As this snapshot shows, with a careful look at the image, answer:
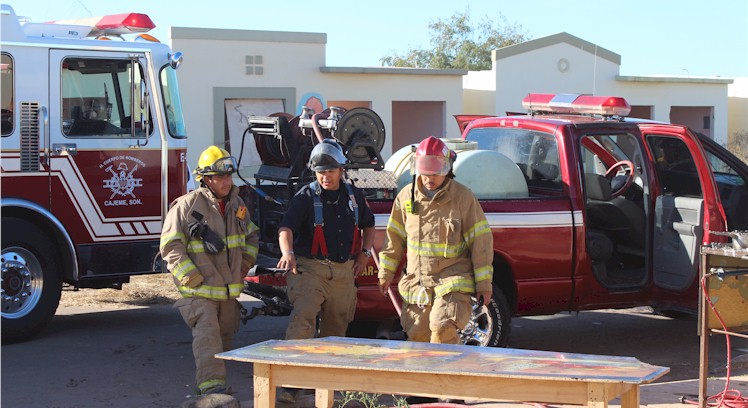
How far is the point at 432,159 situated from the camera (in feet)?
20.4

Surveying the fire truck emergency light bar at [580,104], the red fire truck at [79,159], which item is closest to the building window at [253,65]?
the red fire truck at [79,159]

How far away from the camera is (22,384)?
735 cm

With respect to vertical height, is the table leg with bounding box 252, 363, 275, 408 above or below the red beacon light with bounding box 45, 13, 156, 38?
below

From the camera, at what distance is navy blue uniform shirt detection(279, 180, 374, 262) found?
6.72 m

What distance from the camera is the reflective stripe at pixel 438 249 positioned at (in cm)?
629

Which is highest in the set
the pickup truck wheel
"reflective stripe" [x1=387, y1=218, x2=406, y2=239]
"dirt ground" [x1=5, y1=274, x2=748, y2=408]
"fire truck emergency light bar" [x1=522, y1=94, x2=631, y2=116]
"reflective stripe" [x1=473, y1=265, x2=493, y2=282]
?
"fire truck emergency light bar" [x1=522, y1=94, x2=631, y2=116]

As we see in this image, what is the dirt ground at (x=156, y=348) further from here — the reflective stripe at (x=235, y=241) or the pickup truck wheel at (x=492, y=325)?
the pickup truck wheel at (x=492, y=325)

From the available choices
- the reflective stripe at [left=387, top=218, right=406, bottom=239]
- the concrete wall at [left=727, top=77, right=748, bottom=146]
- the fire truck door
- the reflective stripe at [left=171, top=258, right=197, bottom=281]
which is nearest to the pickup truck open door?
the reflective stripe at [left=387, top=218, right=406, bottom=239]

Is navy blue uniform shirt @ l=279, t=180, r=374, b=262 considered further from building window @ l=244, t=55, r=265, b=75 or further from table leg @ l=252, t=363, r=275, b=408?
building window @ l=244, t=55, r=265, b=75

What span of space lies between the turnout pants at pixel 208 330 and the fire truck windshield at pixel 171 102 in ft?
10.0

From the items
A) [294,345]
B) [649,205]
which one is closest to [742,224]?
[649,205]

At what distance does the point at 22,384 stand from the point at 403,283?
2.98 meters

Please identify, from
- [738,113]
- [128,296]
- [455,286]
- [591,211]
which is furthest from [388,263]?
[738,113]

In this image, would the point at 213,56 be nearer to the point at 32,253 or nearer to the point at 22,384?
the point at 32,253
